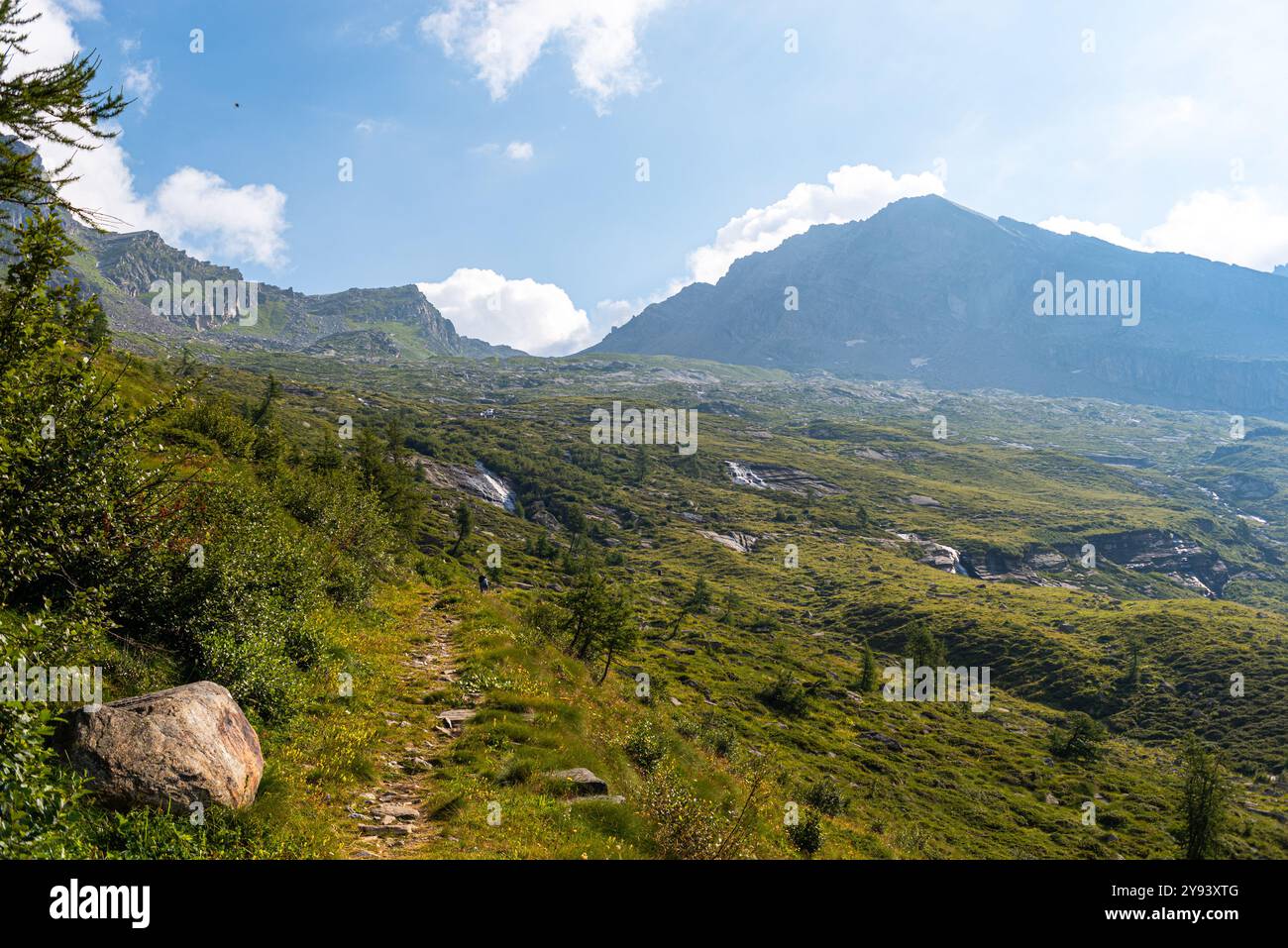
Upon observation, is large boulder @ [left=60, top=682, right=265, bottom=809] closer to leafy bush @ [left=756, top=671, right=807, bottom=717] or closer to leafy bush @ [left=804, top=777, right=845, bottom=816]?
leafy bush @ [left=804, top=777, right=845, bottom=816]

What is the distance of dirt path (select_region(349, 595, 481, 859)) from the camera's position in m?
11.1

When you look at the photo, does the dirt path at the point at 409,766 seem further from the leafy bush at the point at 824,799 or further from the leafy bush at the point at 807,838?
the leafy bush at the point at 824,799

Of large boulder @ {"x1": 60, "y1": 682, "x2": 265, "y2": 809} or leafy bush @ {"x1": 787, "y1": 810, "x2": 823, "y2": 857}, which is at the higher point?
large boulder @ {"x1": 60, "y1": 682, "x2": 265, "y2": 809}

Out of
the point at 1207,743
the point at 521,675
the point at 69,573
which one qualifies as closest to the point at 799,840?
the point at 521,675

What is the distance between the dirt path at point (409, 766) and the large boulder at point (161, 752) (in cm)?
230

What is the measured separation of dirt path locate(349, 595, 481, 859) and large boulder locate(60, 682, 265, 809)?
7.55ft

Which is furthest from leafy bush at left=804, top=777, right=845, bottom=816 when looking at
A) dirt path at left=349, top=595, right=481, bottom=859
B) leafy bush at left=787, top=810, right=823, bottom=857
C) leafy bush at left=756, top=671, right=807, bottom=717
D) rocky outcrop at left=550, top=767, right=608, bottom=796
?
leafy bush at left=756, top=671, right=807, bottom=717

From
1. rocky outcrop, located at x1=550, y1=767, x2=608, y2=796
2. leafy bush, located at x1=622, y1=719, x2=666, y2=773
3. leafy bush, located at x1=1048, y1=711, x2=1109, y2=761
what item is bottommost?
leafy bush, located at x1=1048, y1=711, x2=1109, y2=761

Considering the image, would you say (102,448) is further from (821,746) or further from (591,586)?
(821,746)

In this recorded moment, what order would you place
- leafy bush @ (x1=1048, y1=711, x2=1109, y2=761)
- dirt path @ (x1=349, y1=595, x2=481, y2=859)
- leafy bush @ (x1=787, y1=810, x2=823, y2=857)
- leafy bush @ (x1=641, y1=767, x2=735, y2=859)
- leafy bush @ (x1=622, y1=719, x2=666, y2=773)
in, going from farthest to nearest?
leafy bush @ (x1=1048, y1=711, x2=1109, y2=761), leafy bush @ (x1=787, y1=810, x2=823, y2=857), leafy bush @ (x1=622, y1=719, x2=666, y2=773), leafy bush @ (x1=641, y1=767, x2=735, y2=859), dirt path @ (x1=349, y1=595, x2=481, y2=859)

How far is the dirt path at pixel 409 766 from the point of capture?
11133 millimetres

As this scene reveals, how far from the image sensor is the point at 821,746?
8212 centimetres

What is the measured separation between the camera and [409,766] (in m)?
14.9
